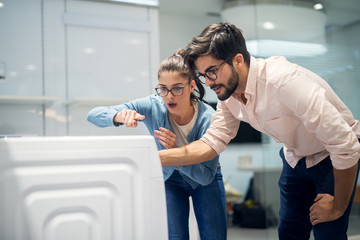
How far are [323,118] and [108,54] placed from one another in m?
2.21

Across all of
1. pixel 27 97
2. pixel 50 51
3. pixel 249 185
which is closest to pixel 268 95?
pixel 27 97

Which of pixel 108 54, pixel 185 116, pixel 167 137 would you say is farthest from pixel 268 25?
pixel 167 137

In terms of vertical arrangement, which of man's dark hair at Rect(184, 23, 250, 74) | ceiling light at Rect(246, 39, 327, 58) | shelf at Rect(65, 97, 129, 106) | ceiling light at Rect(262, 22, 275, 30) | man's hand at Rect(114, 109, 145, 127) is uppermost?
ceiling light at Rect(262, 22, 275, 30)

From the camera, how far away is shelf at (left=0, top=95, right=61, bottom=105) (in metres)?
2.54

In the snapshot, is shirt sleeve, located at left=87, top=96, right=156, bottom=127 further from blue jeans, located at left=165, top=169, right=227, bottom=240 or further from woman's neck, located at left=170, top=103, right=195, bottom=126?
blue jeans, located at left=165, top=169, right=227, bottom=240

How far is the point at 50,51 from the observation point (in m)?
2.80

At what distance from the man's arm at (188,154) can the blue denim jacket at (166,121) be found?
0.23 ft

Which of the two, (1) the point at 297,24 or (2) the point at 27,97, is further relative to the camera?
(1) the point at 297,24

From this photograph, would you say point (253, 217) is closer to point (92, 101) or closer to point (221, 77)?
point (92, 101)

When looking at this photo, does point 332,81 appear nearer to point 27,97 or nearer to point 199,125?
point 199,125

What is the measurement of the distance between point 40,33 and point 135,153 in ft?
7.19

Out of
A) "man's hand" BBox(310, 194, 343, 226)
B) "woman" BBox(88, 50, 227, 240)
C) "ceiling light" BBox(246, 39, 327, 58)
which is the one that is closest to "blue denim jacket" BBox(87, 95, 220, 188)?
"woman" BBox(88, 50, 227, 240)

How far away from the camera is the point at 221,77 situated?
1.22 meters

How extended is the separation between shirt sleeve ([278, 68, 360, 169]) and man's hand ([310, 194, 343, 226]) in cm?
15
